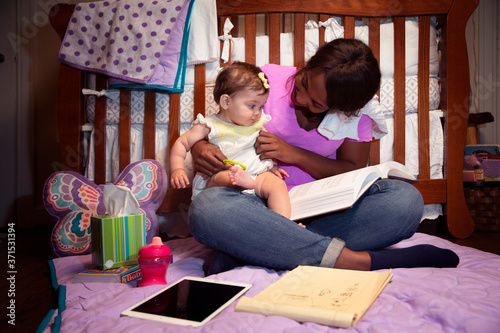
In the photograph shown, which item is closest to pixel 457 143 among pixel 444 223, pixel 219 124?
pixel 444 223

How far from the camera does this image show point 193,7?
53.7 inches

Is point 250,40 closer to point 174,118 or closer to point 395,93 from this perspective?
point 174,118

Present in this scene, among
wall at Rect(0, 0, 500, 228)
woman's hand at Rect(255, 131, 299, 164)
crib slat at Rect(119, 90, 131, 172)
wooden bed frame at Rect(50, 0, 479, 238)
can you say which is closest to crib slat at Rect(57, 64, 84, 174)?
wooden bed frame at Rect(50, 0, 479, 238)

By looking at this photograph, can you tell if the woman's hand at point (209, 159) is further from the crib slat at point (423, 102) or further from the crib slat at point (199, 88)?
the crib slat at point (423, 102)

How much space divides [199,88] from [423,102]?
864 millimetres

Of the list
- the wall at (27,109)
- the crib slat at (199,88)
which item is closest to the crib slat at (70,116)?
the crib slat at (199,88)

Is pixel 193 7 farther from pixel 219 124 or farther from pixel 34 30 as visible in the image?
pixel 34 30

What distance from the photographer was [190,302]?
633 mm

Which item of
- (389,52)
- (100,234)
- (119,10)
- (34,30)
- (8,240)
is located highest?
(34,30)

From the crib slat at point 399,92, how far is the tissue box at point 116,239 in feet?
3.25

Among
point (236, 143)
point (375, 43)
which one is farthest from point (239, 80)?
point (375, 43)

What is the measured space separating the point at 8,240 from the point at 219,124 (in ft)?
3.57

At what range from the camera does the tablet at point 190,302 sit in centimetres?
58

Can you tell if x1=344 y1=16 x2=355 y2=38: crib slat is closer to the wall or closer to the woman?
the woman
